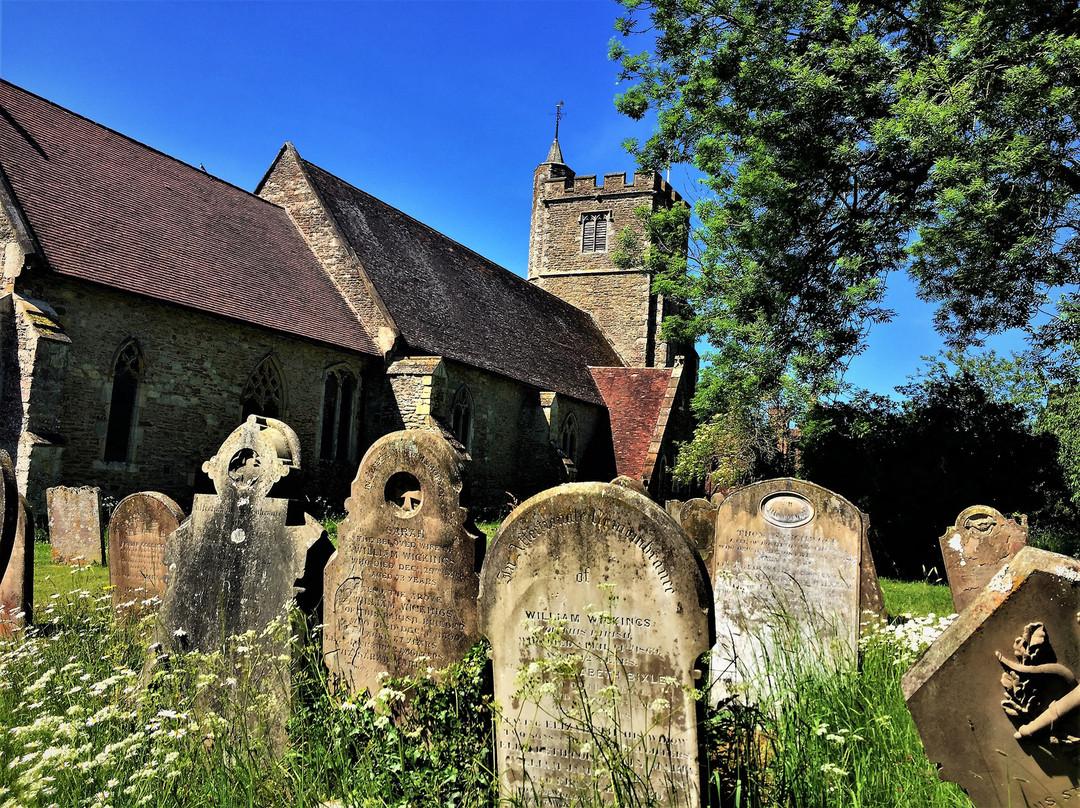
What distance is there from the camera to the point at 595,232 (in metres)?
33.6

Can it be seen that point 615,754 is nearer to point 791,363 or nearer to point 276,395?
point 791,363

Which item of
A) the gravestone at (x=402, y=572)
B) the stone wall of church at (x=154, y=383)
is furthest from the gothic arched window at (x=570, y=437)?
the gravestone at (x=402, y=572)

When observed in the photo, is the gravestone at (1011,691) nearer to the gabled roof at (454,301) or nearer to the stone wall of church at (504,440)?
Answer: the gabled roof at (454,301)

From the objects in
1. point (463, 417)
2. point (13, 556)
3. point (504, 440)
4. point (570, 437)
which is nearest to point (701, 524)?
point (13, 556)

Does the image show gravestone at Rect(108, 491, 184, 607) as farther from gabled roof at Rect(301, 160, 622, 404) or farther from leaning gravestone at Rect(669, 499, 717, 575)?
gabled roof at Rect(301, 160, 622, 404)

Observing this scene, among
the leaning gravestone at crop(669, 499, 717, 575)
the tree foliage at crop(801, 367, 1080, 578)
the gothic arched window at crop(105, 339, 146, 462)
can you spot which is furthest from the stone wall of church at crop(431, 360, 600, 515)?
the leaning gravestone at crop(669, 499, 717, 575)

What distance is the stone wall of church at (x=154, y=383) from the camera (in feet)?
40.0

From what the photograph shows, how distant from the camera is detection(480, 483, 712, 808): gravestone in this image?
10.2 feet

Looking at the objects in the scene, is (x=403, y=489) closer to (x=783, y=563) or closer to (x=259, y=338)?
(x=783, y=563)

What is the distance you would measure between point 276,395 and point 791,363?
34.3ft

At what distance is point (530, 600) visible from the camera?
3.47m

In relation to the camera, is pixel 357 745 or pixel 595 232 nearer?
pixel 357 745

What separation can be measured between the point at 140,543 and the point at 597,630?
195 inches

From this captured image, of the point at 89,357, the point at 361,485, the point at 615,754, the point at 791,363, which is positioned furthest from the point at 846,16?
the point at 89,357
